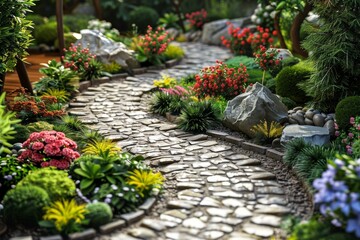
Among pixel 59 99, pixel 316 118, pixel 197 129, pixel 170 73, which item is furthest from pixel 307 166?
pixel 170 73

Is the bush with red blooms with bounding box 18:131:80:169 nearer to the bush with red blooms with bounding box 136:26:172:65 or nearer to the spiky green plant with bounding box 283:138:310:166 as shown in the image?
the spiky green plant with bounding box 283:138:310:166

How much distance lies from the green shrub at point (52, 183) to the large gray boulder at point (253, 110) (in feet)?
12.2

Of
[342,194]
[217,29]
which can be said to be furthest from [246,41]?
[342,194]

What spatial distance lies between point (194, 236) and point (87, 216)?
1.36 meters

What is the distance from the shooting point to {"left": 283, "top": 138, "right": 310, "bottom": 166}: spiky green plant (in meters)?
8.73

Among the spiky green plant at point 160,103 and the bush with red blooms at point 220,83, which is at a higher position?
the bush with red blooms at point 220,83

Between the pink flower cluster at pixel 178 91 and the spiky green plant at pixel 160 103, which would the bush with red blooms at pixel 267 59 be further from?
the spiky green plant at pixel 160 103

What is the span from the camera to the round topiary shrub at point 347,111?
925 cm

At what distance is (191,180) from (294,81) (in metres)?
3.94

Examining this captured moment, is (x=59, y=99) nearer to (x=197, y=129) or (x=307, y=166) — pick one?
(x=197, y=129)

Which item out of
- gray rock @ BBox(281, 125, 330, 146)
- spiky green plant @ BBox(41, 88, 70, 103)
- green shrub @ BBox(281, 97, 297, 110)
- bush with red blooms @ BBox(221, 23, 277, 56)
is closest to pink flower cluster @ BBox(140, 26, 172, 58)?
bush with red blooms @ BBox(221, 23, 277, 56)

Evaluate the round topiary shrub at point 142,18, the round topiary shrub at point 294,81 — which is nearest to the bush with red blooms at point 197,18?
the round topiary shrub at point 142,18

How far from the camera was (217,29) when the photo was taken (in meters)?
20.1

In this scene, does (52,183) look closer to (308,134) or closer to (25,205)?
(25,205)
